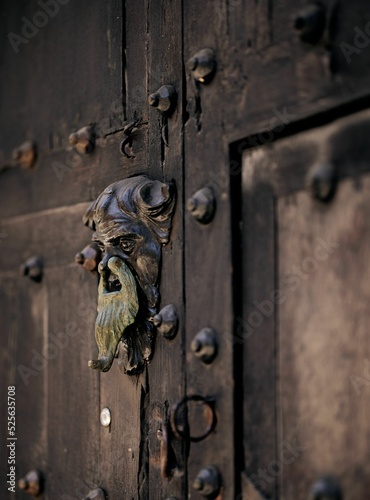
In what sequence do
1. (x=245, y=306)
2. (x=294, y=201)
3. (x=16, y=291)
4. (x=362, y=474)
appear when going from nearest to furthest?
1. (x=362, y=474)
2. (x=294, y=201)
3. (x=245, y=306)
4. (x=16, y=291)

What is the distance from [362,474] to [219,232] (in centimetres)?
49

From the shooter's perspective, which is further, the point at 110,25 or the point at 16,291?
the point at 16,291

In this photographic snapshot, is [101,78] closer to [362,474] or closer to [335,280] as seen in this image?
[335,280]

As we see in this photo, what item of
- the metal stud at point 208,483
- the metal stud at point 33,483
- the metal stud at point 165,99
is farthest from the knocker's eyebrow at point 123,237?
the metal stud at point 33,483

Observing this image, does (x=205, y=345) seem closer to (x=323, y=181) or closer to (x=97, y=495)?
(x=323, y=181)

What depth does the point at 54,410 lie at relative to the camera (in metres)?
2.07

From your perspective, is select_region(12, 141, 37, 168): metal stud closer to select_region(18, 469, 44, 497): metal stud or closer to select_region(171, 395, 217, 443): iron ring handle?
select_region(18, 469, 44, 497): metal stud

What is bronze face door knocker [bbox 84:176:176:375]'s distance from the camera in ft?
5.46

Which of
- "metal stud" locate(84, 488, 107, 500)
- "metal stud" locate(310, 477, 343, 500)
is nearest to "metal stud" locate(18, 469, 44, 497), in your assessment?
"metal stud" locate(84, 488, 107, 500)

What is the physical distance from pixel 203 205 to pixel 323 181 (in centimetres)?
30

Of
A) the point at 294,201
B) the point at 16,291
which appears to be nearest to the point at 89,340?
the point at 16,291

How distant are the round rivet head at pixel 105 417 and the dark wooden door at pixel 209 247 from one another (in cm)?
2

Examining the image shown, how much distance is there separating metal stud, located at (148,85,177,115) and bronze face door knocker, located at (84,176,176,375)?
0.14m

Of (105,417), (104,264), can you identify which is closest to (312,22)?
(104,264)
